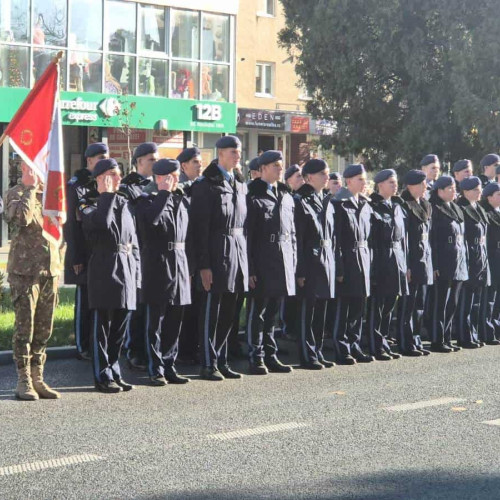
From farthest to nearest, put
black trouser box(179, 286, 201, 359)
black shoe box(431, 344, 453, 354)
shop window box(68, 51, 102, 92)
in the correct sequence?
shop window box(68, 51, 102, 92)
black shoe box(431, 344, 453, 354)
black trouser box(179, 286, 201, 359)

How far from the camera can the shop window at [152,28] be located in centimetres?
3400

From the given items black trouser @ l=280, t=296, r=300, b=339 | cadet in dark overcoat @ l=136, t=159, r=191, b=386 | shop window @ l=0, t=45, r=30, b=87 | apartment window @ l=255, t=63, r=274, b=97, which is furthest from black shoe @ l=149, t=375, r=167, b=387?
apartment window @ l=255, t=63, r=274, b=97

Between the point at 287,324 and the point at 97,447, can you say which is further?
the point at 287,324

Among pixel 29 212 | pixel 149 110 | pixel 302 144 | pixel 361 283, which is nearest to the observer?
pixel 29 212

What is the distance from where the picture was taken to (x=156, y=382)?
31.9ft

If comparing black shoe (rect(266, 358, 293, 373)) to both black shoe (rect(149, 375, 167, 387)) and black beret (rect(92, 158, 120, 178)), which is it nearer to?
black shoe (rect(149, 375, 167, 387))

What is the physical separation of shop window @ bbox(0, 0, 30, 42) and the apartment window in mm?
16812

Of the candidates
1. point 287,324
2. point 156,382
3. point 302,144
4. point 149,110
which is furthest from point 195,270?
point 302,144

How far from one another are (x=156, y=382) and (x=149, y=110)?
81.1 feet

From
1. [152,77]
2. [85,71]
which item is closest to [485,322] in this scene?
[85,71]

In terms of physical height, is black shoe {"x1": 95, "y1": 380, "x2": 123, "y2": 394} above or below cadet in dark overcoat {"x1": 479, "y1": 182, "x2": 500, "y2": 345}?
below

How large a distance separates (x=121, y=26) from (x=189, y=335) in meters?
23.5

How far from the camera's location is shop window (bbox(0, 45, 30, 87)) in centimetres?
3044

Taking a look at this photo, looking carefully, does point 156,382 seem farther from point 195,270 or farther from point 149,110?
point 149,110
